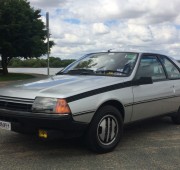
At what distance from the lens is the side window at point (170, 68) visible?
6543 millimetres

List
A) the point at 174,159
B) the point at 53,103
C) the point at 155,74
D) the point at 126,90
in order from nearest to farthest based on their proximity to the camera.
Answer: the point at 53,103 < the point at 174,159 < the point at 126,90 < the point at 155,74

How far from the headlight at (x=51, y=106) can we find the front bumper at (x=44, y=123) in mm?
58

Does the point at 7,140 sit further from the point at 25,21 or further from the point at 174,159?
the point at 25,21

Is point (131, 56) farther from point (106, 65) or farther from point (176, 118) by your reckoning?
point (176, 118)

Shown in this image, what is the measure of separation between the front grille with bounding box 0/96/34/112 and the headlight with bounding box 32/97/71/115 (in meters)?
0.11

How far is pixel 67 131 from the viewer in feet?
15.1

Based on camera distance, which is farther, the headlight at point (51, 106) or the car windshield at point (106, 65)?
the car windshield at point (106, 65)

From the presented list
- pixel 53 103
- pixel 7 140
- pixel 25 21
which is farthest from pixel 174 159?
pixel 25 21

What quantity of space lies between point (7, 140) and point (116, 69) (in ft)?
6.95

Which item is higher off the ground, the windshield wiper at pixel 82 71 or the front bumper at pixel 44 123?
the windshield wiper at pixel 82 71

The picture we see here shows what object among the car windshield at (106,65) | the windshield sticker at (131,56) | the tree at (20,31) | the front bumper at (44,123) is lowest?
the front bumper at (44,123)

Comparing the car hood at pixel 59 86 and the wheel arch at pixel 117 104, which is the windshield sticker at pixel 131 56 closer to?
the car hood at pixel 59 86

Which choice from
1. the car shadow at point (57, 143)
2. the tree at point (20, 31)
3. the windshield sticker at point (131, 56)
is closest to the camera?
the car shadow at point (57, 143)

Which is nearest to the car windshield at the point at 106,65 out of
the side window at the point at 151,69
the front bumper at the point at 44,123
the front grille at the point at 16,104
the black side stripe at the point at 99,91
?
the side window at the point at 151,69
